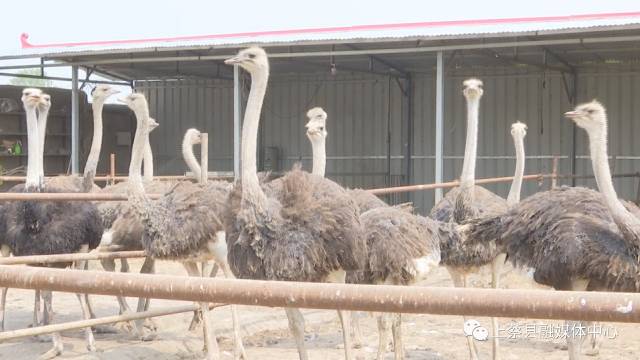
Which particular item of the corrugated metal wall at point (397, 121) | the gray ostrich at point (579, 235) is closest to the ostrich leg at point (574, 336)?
the gray ostrich at point (579, 235)

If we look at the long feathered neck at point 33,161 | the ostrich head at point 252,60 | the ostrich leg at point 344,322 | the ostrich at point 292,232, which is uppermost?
the ostrich head at point 252,60

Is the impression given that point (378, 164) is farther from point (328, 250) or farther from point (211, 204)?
point (328, 250)

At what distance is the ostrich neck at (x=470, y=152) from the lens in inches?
262

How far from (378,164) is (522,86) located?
Answer: 3.29m

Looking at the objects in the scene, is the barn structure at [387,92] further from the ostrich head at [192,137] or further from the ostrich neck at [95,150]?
the ostrich neck at [95,150]

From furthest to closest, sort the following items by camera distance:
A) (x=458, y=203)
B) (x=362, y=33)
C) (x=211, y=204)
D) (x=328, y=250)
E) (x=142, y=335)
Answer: (x=362, y=33), (x=142, y=335), (x=458, y=203), (x=211, y=204), (x=328, y=250)

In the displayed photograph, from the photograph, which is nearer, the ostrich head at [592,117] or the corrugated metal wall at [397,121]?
the ostrich head at [592,117]

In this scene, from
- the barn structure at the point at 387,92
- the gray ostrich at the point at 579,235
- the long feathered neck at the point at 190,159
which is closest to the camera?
the gray ostrich at the point at 579,235

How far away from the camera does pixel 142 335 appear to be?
282 inches

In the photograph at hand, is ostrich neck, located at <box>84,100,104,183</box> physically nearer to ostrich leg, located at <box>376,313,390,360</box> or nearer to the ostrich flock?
the ostrich flock

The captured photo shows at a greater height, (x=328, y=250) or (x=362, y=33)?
(x=362, y=33)

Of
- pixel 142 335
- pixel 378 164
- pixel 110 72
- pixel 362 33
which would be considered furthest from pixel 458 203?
pixel 110 72

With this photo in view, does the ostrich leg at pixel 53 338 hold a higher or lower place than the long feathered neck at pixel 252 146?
lower

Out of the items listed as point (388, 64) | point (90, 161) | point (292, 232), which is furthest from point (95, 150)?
point (388, 64)
